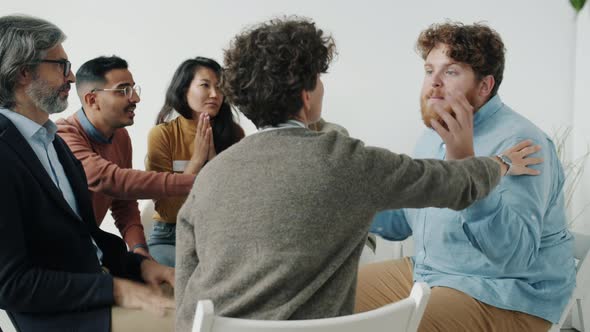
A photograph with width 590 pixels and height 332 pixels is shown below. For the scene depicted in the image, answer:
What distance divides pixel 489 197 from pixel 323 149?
0.52m

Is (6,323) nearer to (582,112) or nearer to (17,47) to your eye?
(17,47)

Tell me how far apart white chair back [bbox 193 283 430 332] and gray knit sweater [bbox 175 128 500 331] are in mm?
118

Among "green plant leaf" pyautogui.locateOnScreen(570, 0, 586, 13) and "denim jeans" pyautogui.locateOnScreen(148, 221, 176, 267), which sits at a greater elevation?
"green plant leaf" pyautogui.locateOnScreen(570, 0, 586, 13)

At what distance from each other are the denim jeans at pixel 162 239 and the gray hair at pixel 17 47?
0.90 meters

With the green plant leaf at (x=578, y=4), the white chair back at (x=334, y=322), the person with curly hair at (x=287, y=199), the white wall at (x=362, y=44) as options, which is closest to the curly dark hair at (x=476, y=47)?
the person with curly hair at (x=287, y=199)

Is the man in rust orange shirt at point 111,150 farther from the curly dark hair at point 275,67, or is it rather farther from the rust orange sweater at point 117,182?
the curly dark hair at point 275,67

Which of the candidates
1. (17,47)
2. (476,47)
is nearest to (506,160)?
(476,47)

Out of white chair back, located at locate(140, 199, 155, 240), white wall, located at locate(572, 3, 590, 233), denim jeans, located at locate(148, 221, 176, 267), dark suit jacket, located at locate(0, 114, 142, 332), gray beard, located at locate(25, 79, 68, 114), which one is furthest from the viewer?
white wall, located at locate(572, 3, 590, 233)

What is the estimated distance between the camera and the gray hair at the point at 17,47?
161 centimetres

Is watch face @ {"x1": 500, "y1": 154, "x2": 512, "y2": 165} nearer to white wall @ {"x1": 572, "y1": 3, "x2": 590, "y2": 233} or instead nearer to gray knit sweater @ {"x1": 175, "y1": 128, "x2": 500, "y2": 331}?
gray knit sweater @ {"x1": 175, "y1": 128, "x2": 500, "y2": 331}

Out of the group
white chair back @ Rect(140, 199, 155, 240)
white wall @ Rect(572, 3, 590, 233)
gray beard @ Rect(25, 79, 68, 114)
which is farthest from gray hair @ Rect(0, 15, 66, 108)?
white wall @ Rect(572, 3, 590, 233)

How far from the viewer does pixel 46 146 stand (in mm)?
1700

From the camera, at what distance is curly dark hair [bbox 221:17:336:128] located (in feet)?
4.18

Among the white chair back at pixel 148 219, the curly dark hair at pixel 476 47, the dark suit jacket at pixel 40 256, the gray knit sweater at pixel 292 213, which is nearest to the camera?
the gray knit sweater at pixel 292 213
